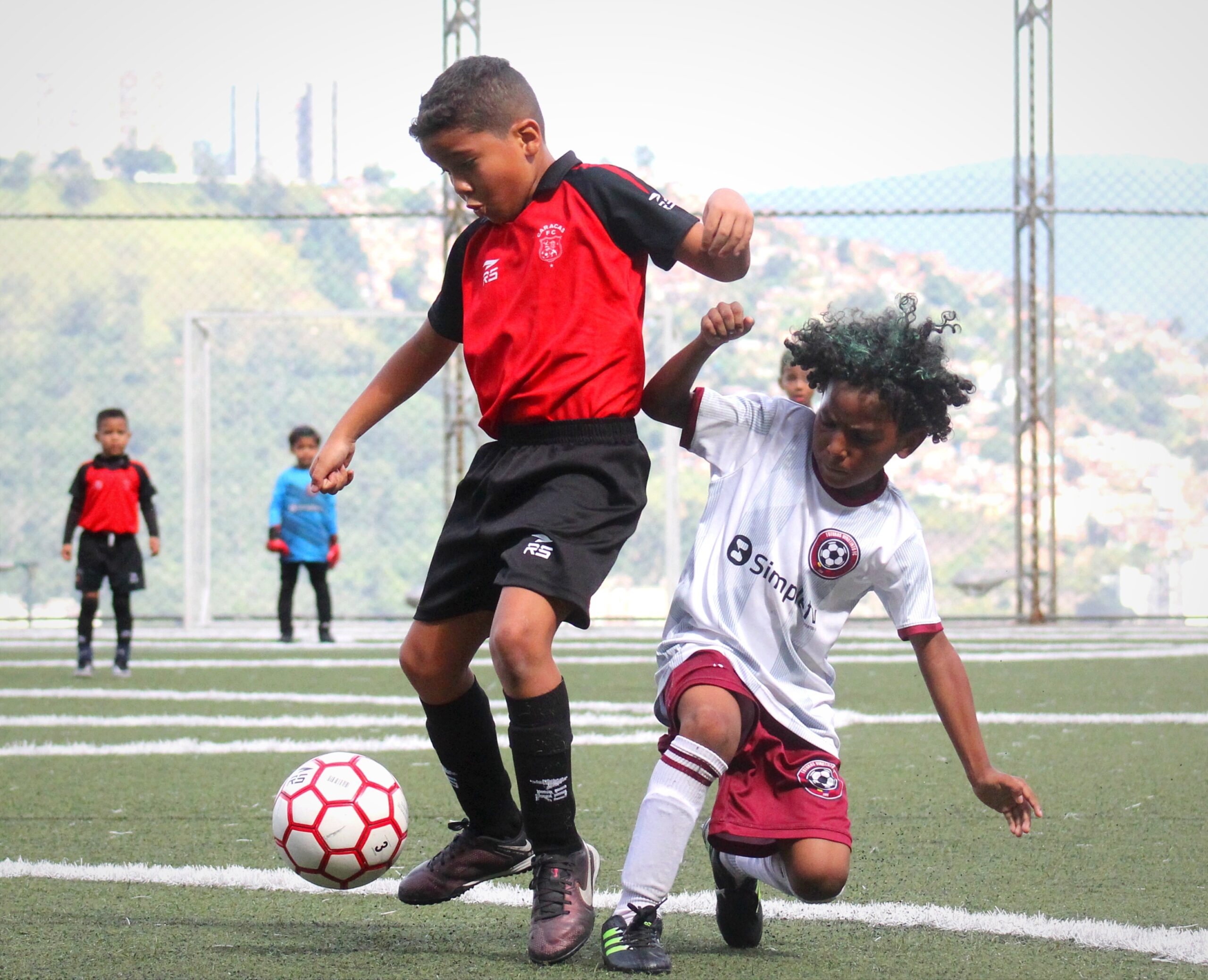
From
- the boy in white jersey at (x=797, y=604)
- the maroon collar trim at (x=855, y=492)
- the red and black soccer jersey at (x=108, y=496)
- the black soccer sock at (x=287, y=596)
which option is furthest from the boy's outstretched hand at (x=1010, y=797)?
the black soccer sock at (x=287, y=596)

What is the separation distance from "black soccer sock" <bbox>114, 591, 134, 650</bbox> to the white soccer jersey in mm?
5604

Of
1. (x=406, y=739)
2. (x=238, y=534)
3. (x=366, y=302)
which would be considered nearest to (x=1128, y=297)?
(x=366, y=302)

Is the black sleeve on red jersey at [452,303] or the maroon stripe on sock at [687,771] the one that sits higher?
the black sleeve on red jersey at [452,303]

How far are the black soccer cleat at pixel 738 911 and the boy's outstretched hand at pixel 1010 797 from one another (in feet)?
1.36

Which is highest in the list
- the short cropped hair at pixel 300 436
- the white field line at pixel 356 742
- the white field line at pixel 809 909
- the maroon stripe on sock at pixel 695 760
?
the short cropped hair at pixel 300 436

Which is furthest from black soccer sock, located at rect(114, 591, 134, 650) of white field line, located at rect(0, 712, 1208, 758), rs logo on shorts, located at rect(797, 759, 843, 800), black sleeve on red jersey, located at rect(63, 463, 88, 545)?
rs logo on shorts, located at rect(797, 759, 843, 800)

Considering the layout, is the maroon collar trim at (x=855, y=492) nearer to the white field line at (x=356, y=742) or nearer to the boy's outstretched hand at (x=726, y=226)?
the boy's outstretched hand at (x=726, y=226)

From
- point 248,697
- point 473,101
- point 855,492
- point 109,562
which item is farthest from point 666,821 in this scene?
point 109,562

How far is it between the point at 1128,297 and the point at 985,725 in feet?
24.0

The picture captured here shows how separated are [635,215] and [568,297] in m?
0.20

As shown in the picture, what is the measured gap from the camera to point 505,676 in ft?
8.22

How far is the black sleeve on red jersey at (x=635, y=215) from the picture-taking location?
2.66m

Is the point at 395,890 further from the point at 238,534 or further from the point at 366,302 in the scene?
the point at 366,302

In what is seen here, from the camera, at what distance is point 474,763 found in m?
2.87
